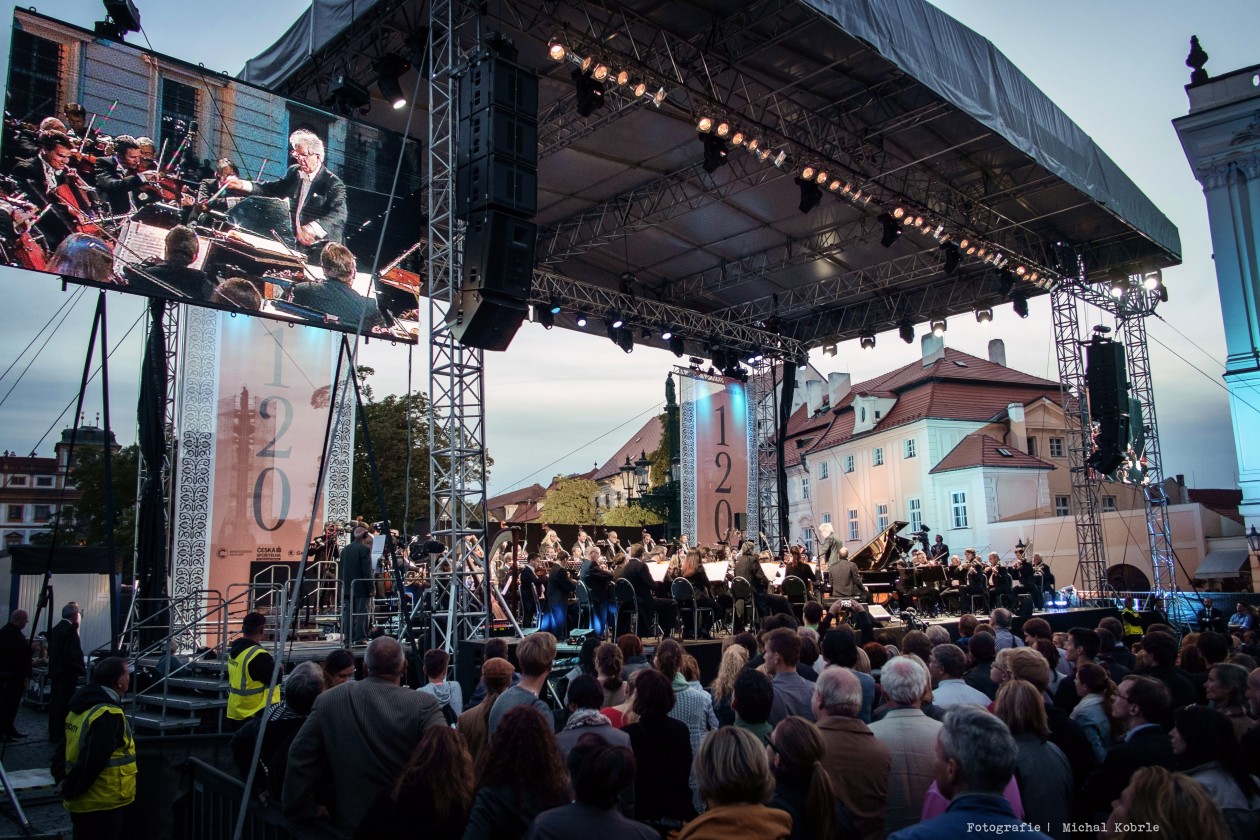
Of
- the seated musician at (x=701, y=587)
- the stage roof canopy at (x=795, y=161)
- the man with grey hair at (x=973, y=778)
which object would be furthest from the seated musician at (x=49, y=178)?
the man with grey hair at (x=973, y=778)

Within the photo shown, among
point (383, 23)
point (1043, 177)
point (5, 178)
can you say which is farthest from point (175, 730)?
point (1043, 177)

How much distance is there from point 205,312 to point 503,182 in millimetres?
7058

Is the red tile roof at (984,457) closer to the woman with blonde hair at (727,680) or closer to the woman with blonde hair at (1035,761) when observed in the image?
the woman with blonde hair at (727,680)

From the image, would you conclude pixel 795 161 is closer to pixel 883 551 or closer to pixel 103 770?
pixel 883 551

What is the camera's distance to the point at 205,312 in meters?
14.2

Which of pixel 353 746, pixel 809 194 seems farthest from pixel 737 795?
pixel 809 194

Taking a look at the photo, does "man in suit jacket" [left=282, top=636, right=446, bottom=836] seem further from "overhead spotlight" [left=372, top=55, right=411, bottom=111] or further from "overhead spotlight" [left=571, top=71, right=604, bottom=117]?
"overhead spotlight" [left=372, top=55, right=411, bottom=111]

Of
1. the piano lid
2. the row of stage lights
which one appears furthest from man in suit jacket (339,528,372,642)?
the piano lid

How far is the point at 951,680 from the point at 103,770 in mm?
4877

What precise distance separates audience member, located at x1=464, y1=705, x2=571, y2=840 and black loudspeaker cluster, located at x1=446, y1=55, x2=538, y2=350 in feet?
23.2

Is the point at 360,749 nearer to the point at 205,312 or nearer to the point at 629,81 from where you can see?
the point at 629,81

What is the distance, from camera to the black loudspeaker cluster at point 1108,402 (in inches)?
723

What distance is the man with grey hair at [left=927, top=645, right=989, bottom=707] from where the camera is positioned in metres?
4.49

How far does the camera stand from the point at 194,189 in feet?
38.3
